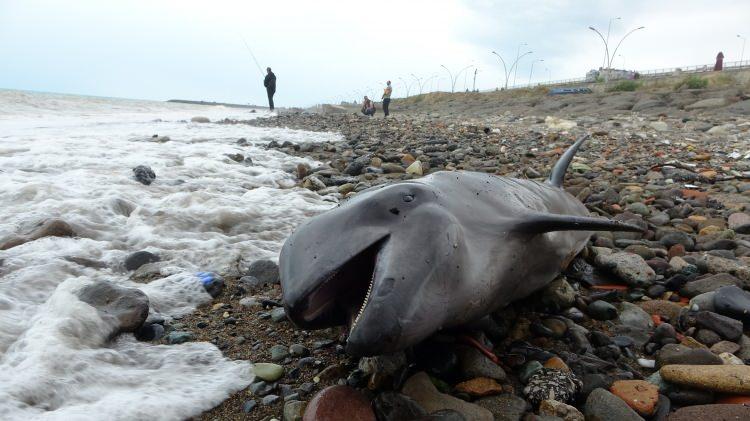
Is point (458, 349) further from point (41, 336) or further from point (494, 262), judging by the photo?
point (41, 336)

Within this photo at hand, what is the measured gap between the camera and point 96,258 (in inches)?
155

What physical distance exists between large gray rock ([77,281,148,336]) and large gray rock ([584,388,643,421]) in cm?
245

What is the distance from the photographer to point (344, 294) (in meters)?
2.22

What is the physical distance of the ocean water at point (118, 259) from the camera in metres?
2.22

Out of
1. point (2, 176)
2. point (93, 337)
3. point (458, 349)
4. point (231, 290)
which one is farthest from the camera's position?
point (2, 176)

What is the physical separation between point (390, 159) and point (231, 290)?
198 inches

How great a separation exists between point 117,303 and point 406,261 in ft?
6.28

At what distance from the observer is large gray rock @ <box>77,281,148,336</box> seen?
2791 millimetres

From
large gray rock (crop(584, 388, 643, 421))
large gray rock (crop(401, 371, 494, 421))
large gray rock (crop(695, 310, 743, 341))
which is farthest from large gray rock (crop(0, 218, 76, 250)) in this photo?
large gray rock (crop(695, 310, 743, 341))

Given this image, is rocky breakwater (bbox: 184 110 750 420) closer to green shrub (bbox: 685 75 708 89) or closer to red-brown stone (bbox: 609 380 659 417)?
red-brown stone (bbox: 609 380 659 417)

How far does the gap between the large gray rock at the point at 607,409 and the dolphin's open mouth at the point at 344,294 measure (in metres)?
1.12

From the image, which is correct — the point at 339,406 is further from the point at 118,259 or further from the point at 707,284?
the point at 707,284

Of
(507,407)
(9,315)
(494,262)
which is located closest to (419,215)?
(494,262)

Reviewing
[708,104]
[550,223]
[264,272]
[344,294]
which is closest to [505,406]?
[344,294]
